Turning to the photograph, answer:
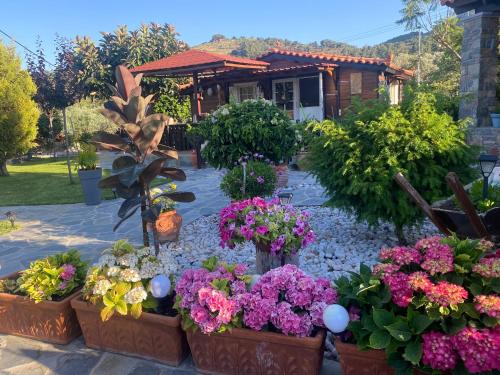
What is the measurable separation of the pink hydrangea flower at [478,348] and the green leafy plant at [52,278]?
263 centimetres

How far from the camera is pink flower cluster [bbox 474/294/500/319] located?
1663mm

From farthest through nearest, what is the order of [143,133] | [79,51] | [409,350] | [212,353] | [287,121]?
[79,51], [287,121], [143,133], [212,353], [409,350]

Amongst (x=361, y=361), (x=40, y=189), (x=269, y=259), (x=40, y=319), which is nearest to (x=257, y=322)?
(x=361, y=361)

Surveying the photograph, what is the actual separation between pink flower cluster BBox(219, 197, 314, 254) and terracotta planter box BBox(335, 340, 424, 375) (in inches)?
41.0

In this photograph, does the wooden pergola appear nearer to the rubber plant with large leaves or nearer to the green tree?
the green tree

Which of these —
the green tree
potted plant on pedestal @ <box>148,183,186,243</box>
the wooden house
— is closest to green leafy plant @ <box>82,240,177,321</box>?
potted plant on pedestal @ <box>148,183,186,243</box>

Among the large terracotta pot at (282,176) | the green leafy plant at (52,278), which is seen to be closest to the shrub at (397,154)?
the green leafy plant at (52,278)

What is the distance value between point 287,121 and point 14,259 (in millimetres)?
4725

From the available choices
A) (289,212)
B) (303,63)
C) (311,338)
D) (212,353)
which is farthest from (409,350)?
(303,63)

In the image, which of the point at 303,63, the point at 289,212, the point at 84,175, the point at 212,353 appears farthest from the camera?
the point at 303,63

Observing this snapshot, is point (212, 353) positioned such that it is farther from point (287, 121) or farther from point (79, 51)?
point (79, 51)

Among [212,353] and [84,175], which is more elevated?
[84,175]

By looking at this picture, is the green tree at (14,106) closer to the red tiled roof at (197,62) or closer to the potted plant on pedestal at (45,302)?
the red tiled roof at (197,62)

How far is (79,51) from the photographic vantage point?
15.8 m
